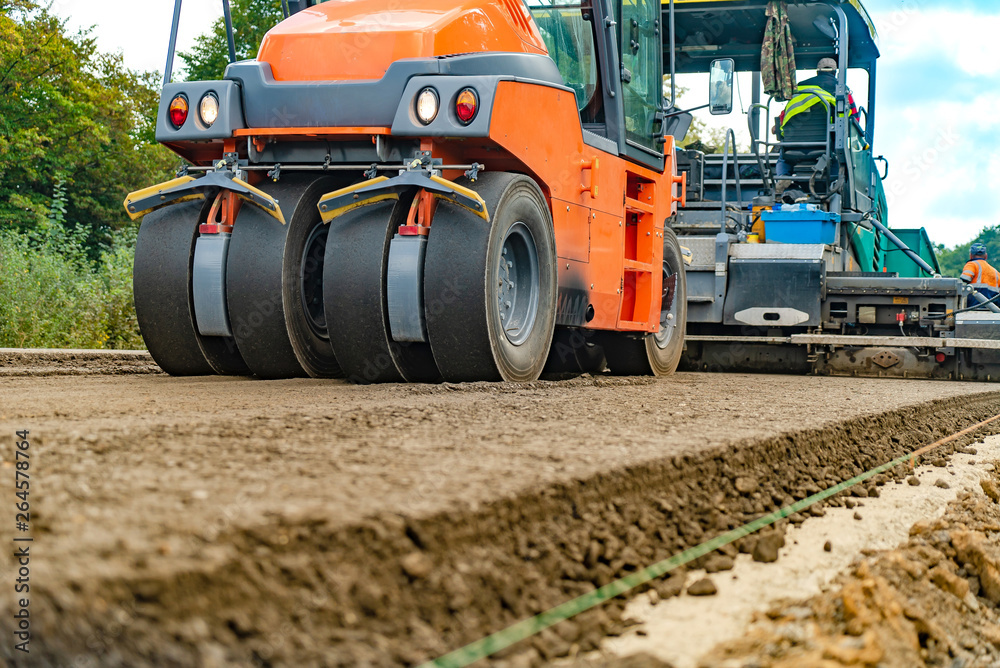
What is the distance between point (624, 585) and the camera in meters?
2.21

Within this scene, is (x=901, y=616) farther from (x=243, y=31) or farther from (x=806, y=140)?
(x=243, y=31)

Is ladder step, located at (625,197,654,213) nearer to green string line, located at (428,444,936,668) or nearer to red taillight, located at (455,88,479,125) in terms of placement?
red taillight, located at (455,88,479,125)

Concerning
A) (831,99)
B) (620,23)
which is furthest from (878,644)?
(831,99)

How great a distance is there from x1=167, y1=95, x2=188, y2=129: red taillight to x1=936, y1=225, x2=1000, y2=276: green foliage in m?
58.4

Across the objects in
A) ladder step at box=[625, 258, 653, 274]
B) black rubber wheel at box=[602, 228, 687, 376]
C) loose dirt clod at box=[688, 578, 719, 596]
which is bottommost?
loose dirt clod at box=[688, 578, 719, 596]

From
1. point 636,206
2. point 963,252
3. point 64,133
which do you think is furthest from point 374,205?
point 963,252

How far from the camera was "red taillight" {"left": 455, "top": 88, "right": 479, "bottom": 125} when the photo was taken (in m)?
4.73

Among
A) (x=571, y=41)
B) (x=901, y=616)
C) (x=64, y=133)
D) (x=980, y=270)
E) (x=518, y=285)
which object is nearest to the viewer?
(x=901, y=616)

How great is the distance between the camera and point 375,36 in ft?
16.8

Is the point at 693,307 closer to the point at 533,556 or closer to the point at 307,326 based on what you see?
the point at 307,326

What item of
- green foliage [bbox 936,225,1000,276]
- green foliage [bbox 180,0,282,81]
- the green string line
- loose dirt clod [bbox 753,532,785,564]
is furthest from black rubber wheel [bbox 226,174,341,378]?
green foliage [bbox 936,225,1000,276]

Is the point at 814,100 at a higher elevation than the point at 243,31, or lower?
lower

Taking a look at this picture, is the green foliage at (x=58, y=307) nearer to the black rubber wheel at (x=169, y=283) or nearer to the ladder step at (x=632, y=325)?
the black rubber wheel at (x=169, y=283)

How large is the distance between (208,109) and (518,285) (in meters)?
1.87
